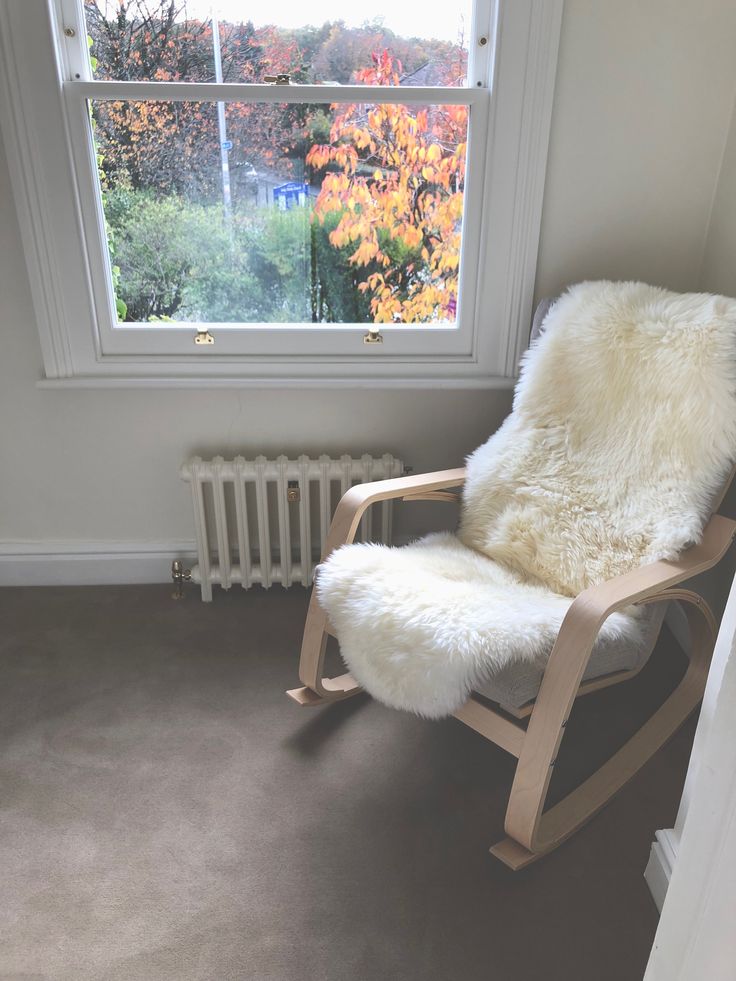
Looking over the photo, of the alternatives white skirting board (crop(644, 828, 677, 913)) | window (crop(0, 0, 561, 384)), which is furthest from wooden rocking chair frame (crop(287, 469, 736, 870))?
window (crop(0, 0, 561, 384))

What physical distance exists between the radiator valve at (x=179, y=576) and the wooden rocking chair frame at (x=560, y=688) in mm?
619

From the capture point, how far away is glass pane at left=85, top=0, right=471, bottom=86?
188cm

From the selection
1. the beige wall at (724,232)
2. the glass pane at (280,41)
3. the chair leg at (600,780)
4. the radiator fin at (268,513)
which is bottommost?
the chair leg at (600,780)

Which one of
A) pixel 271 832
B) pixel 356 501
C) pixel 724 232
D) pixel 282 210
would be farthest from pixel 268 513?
pixel 724 232

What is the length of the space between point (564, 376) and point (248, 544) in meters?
1.03

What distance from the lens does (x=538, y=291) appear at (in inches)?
83.6

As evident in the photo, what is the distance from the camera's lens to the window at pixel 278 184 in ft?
6.20

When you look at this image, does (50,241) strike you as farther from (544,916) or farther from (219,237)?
(544,916)

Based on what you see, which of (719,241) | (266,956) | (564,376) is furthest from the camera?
(719,241)

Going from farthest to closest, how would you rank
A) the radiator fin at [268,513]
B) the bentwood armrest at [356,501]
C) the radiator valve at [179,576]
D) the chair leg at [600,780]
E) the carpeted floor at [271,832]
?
the radiator valve at [179,576], the radiator fin at [268,513], the bentwood armrest at [356,501], the chair leg at [600,780], the carpeted floor at [271,832]

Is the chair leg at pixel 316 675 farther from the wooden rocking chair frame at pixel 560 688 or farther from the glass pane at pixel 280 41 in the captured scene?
the glass pane at pixel 280 41

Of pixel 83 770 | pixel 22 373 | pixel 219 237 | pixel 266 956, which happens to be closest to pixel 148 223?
pixel 219 237

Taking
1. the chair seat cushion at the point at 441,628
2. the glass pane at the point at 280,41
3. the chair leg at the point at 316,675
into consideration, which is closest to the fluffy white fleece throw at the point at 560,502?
the chair seat cushion at the point at 441,628

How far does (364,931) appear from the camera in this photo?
1.37 metres
